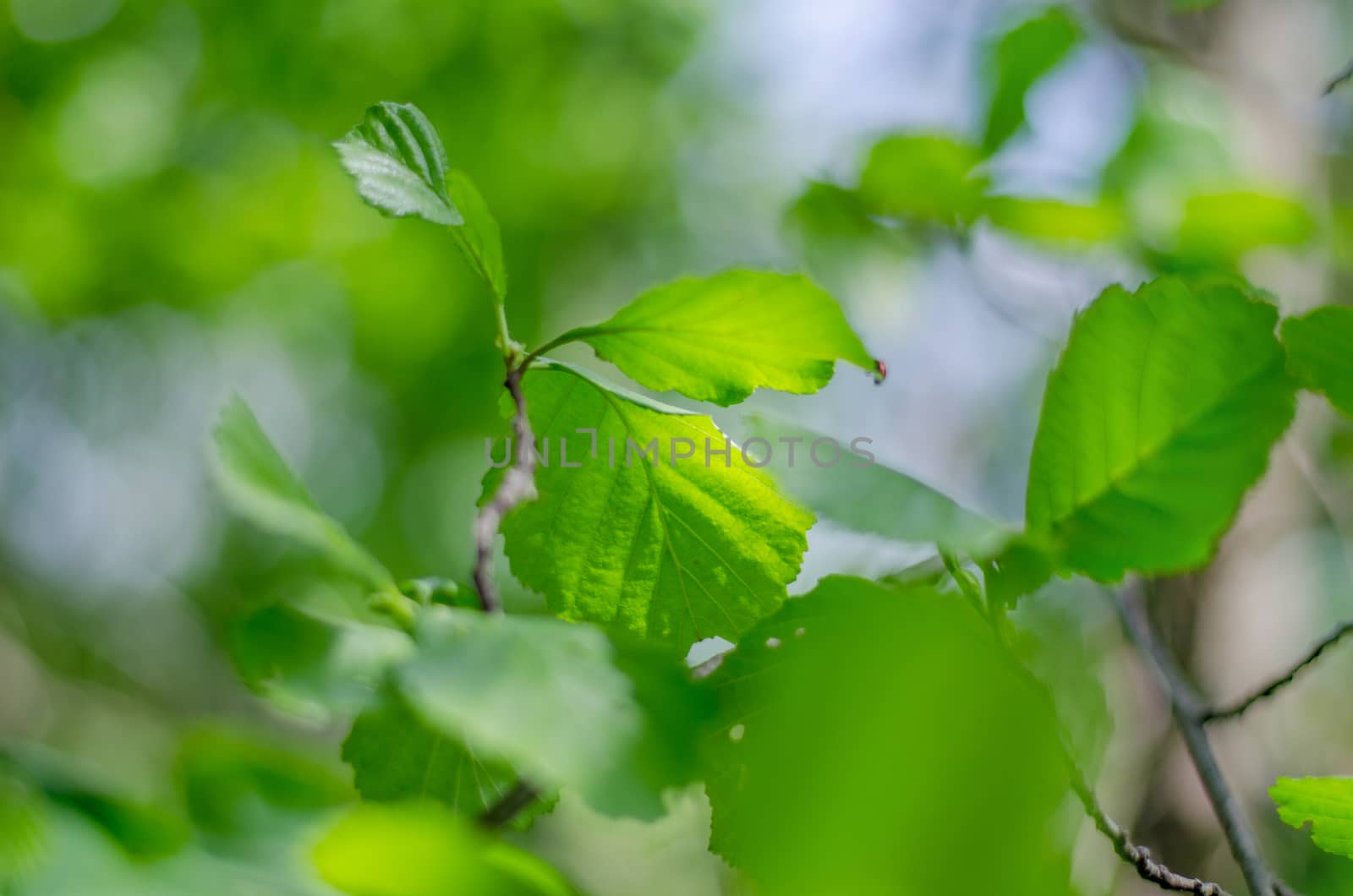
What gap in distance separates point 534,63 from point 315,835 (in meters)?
3.48

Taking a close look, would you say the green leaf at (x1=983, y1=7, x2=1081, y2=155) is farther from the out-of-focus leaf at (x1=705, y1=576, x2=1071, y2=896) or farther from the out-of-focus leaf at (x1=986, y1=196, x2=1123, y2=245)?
the out-of-focus leaf at (x1=705, y1=576, x2=1071, y2=896)

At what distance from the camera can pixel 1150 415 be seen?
0.39 metres

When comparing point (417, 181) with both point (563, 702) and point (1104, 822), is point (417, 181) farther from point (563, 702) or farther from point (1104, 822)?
point (1104, 822)

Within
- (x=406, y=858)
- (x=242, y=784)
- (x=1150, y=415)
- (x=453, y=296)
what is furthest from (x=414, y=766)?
(x=453, y=296)

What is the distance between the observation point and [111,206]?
3.39 m

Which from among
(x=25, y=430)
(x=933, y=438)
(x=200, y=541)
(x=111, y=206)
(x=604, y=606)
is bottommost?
(x=200, y=541)

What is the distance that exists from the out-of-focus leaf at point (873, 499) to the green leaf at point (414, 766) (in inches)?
6.7

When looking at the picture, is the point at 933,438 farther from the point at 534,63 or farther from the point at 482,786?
the point at 482,786

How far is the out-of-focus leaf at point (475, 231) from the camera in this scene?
0.41m

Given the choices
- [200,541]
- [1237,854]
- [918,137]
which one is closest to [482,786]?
[1237,854]


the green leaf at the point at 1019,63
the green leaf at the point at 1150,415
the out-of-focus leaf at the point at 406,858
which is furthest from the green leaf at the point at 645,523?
the green leaf at the point at 1019,63

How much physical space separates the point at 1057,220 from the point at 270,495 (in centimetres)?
82

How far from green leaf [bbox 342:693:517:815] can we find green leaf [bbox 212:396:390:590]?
0.09m

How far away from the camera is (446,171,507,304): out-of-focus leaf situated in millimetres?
409
